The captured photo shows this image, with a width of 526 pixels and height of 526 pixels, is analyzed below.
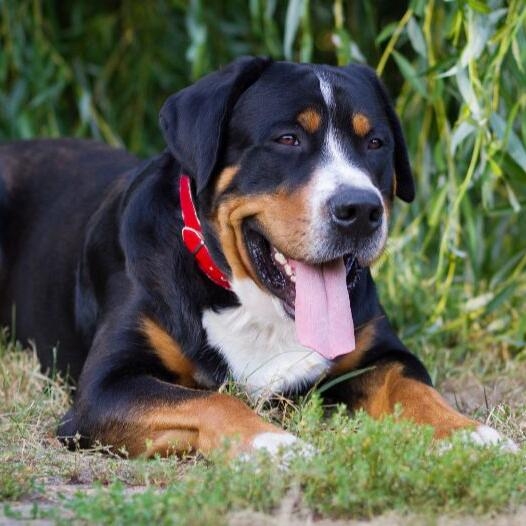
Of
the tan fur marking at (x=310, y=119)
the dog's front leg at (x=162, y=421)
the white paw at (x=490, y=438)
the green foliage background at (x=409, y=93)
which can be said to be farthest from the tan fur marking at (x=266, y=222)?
the green foliage background at (x=409, y=93)

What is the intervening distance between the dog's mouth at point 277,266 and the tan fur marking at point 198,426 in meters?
0.47

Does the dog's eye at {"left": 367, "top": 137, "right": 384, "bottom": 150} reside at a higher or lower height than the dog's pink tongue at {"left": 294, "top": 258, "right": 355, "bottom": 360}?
higher

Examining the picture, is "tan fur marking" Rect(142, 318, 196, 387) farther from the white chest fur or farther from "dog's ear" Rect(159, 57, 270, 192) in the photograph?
"dog's ear" Rect(159, 57, 270, 192)

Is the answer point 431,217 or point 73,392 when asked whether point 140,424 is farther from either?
point 431,217

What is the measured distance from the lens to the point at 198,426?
350 centimetres

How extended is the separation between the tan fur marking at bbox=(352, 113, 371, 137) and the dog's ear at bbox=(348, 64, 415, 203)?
0.91ft

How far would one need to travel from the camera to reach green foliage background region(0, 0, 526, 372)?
192 inches

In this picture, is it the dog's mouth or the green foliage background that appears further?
the green foliage background

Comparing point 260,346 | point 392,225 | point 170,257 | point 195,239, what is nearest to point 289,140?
point 195,239

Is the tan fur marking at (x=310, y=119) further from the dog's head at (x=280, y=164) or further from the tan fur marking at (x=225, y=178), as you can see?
the tan fur marking at (x=225, y=178)

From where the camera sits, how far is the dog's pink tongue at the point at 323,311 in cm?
382

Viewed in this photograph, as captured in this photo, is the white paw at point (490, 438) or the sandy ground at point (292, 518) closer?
the sandy ground at point (292, 518)

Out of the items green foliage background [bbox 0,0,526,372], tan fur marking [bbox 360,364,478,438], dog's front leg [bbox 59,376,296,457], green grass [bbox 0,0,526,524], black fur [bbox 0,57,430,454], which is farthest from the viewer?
green foliage background [bbox 0,0,526,372]

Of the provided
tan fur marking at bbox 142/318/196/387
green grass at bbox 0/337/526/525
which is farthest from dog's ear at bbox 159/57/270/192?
green grass at bbox 0/337/526/525
